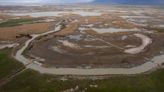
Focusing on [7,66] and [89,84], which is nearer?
[89,84]

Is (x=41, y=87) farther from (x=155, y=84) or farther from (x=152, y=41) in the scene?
(x=152, y=41)

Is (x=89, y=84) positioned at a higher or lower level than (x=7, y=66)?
higher

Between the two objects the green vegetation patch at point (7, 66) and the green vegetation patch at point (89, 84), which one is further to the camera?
the green vegetation patch at point (7, 66)

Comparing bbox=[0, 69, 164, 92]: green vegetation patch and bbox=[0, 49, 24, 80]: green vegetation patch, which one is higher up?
bbox=[0, 69, 164, 92]: green vegetation patch

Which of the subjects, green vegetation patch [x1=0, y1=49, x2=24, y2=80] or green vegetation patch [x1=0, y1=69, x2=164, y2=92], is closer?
green vegetation patch [x1=0, y1=69, x2=164, y2=92]

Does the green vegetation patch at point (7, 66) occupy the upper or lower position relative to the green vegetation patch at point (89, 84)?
lower

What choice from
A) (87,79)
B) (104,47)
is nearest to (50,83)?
(87,79)

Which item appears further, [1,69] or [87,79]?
[1,69]

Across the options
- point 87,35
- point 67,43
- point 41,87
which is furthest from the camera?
point 87,35
